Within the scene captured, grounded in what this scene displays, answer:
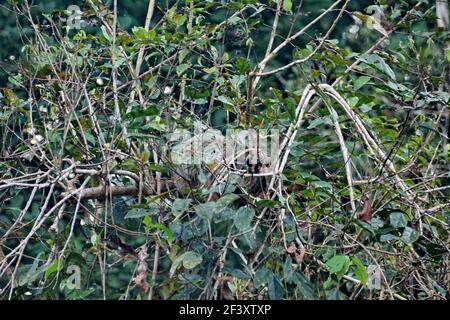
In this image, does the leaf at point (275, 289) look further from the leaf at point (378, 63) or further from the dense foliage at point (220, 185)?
the leaf at point (378, 63)

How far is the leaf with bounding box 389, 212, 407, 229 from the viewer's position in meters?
1.81

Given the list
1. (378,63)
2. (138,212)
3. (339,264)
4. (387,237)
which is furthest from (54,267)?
(378,63)

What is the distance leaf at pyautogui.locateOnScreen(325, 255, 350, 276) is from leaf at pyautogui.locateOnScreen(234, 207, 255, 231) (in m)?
0.19

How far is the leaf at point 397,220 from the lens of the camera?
181 cm

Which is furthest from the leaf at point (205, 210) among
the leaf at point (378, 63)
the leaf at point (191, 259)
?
the leaf at point (378, 63)

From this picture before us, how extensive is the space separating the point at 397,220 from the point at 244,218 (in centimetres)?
36

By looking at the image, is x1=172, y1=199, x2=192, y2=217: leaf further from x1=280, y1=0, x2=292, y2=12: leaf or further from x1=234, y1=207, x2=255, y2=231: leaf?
x1=280, y1=0, x2=292, y2=12: leaf

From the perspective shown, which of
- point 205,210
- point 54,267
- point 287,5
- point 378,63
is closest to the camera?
point 205,210

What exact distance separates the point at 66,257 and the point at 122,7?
1908 mm

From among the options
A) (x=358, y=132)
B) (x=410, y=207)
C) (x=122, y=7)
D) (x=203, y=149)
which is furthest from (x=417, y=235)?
(x=122, y=7)

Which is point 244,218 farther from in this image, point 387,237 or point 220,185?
point 387,237

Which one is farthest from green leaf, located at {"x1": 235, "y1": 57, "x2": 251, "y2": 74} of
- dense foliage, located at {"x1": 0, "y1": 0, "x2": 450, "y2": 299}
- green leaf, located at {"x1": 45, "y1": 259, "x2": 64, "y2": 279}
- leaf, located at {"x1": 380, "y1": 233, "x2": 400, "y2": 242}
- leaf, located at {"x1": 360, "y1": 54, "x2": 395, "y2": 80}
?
green leaf, located at {"x1": 45, "y1": 259, "x2": 64, "y2": 279}

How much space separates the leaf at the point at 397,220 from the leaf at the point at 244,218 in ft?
1.08

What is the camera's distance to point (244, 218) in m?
Result: 1.69
